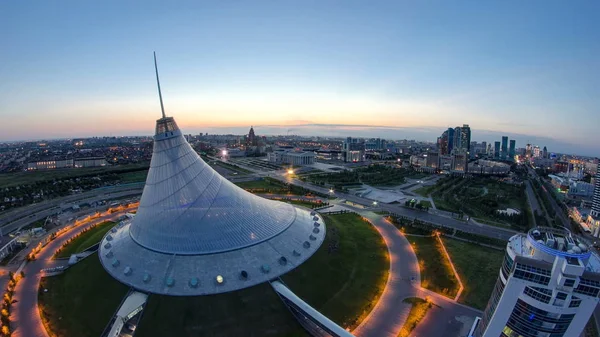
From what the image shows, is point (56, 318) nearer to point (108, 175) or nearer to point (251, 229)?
point (251, 229)

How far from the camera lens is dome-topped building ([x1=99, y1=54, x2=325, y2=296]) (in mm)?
31922

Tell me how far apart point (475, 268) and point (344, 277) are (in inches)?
759

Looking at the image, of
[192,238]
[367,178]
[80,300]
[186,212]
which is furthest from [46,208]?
[367,178]

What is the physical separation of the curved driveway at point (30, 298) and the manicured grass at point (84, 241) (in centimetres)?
155

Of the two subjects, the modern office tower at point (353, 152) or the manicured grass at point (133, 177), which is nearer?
the manicured grass at point (133, 177)

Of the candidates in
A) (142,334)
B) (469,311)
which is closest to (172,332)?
(142,334)

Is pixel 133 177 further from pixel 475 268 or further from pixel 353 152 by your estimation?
pixel 475 268

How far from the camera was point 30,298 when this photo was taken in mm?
33469

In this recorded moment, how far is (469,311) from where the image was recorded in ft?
103

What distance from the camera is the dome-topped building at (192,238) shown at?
31.9m

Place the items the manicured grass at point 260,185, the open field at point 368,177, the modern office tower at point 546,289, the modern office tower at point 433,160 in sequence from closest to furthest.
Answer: the modern office tower at point 546,289 < the manicured grass at point 260,185 < the open field at point 368,177 < the modern office tower at point 433,160

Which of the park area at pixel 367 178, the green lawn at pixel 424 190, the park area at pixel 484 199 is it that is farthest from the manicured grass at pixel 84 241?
the green lawn at pixel 424 190

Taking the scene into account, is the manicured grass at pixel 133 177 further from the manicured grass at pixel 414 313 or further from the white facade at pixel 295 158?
the manicured grass at pixel 414 313

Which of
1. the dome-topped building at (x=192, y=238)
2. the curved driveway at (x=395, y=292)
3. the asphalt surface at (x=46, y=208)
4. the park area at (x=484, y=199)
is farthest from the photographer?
the park area at (x=484, y=199)
